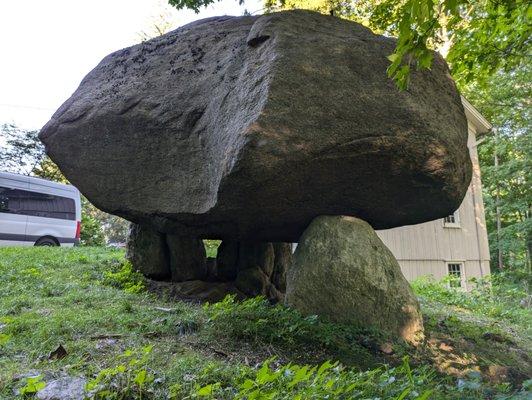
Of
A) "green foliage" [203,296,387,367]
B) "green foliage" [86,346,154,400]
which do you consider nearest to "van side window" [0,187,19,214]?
"green foliage" [203,296,387,367]

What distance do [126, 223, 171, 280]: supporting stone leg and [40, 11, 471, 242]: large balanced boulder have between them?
102 centimetres

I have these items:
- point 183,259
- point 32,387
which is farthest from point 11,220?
point 32,387

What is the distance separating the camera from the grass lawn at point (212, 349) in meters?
2.77

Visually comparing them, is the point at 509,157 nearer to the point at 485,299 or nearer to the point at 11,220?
the point at 485,299

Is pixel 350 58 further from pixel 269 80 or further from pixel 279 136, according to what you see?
pixel 279 136

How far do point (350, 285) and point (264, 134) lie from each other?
198 cm

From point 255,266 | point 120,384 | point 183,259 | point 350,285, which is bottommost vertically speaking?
point 120,384

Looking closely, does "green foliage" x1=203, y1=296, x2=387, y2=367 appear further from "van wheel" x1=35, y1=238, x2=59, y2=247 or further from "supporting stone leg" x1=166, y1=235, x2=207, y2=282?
"van wheel" x1=35, y1=238, x2=59, y2=247

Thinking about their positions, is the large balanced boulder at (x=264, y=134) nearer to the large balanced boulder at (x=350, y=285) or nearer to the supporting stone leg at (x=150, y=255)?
the large balanced boulder at (x=350, y=285)

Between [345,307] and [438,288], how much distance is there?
6316mm

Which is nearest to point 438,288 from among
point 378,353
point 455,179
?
point 455,179

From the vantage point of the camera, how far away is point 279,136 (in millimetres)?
4680

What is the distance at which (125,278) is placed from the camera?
23.0 feet

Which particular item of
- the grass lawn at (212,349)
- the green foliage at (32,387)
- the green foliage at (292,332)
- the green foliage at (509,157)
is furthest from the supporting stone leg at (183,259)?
the green foliage at (509,157)
